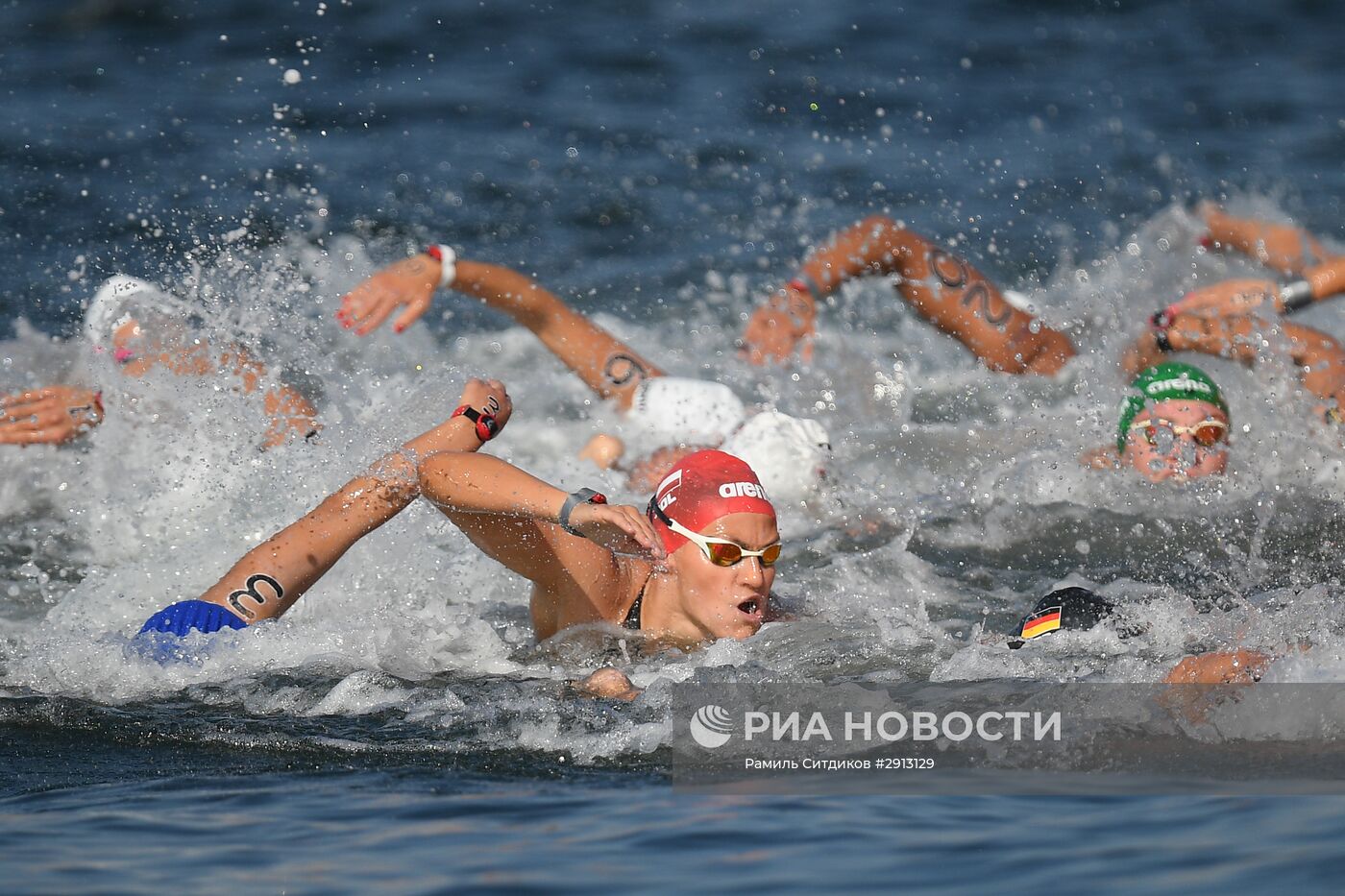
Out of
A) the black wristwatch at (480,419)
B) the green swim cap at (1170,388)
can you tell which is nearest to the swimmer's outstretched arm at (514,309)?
the black wristwatch at (480,419)

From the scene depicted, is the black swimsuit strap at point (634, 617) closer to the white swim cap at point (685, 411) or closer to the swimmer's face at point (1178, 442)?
the white swim cap at point (685, 411)

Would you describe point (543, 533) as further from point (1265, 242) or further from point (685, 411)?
point (1265, 242)

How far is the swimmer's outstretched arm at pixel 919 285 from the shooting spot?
28.8 ft

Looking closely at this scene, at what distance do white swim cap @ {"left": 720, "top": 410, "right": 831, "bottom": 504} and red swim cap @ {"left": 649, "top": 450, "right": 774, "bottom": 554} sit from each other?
2207 mm

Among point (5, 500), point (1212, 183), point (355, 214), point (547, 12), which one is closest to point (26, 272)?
point (355, 214)

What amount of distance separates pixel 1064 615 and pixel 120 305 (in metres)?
4.82

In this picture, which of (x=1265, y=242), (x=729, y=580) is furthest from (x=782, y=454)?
(x=1265, y=242)

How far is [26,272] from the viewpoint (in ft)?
38.5

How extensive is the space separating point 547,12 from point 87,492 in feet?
34.3

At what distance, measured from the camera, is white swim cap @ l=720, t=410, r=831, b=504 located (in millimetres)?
7977

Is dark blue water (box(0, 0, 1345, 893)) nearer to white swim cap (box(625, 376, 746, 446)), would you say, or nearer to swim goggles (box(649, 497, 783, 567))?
swim goggles (box(649, 497, 783, 567))

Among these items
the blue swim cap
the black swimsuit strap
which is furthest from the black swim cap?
the blue swim cap

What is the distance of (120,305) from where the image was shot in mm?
8016

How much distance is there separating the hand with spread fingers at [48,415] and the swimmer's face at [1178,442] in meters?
4.95
